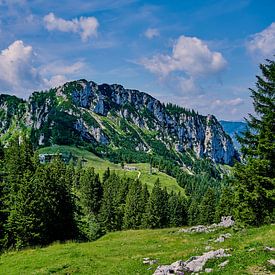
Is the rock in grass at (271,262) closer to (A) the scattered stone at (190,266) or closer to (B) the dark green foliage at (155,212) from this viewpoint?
(A) the scattered stone at (190,266)

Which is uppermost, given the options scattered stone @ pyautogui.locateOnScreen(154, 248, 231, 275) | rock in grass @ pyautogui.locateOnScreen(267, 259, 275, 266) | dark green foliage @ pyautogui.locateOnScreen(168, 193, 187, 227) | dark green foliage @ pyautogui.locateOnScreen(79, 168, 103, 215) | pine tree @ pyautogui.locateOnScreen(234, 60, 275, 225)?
pine tree @ pyautogui.locateOnScreen(234, 60, 275, 225)

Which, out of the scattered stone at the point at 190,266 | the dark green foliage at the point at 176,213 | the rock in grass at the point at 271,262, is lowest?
the dark green foliage at the point at 176,213

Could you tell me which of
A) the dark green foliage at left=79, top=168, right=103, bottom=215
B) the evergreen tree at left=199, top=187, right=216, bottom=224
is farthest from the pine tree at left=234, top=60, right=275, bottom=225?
the dark green foliage at left=79, top=168, right=103, bottom=215

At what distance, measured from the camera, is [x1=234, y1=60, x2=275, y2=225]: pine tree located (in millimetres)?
39188

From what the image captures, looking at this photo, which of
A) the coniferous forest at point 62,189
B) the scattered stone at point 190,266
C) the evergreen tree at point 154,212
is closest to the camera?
the scattered stone at point 190,266

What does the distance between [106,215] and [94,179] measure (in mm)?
27748

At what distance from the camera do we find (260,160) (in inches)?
1508

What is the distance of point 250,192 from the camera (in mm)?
41375

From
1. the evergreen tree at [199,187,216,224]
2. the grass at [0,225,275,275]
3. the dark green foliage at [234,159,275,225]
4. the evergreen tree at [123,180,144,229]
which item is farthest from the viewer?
the evergreen tree at [199,187,216,224]

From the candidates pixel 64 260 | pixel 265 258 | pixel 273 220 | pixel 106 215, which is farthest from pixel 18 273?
pixel 106 215

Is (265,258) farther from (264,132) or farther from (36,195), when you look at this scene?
(36,195)

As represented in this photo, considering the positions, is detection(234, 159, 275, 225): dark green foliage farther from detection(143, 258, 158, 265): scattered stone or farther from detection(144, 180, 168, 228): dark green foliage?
detection(144, 180, 168, 228): dark green foliage

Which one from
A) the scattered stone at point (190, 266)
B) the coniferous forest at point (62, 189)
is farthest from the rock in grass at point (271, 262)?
the coniferous forest at point (62, 189)

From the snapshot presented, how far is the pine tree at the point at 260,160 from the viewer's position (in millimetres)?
39188
